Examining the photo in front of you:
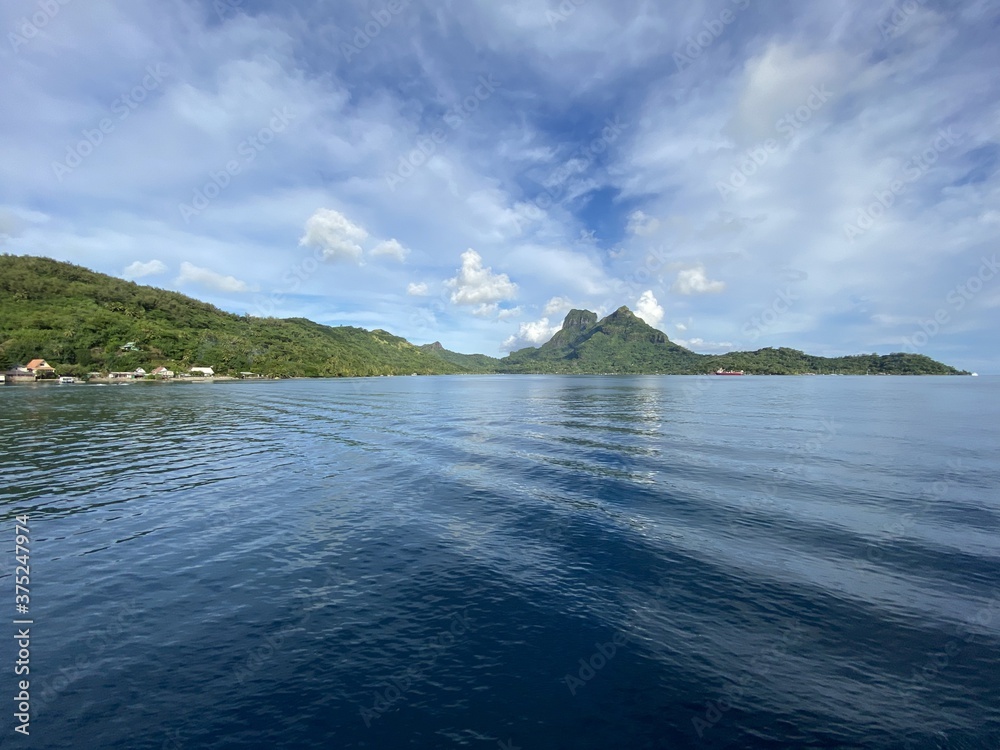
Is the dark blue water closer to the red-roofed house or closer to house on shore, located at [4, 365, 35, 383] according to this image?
house on shore, located at [4, 365, 35, 383]

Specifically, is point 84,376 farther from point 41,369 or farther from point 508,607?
point 508,607

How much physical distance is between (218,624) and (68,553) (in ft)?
34.9

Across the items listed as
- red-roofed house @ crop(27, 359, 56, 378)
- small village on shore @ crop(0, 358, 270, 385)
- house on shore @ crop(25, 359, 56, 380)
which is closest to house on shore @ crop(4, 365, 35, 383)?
small village on shore @ crop(0, 358, 270, 385)

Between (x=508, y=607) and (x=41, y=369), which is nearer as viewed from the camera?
(x=508, y=607)

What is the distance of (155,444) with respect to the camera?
42.5 meters

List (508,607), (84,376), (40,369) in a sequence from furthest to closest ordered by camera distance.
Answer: (84,376)
(40,369)
(508,607)

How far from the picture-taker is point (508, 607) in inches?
556

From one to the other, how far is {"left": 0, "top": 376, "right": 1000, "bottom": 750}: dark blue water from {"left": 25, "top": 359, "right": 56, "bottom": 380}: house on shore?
184 m

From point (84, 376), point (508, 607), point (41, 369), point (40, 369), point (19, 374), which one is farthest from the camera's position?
point (84, 376)

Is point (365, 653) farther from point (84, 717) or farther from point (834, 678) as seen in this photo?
point (834, 678)

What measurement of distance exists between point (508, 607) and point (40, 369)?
22594cm

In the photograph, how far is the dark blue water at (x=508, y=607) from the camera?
958cm

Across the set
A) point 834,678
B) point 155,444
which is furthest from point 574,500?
point 155,444

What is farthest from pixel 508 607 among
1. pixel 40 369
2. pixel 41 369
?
pixel 41 369
